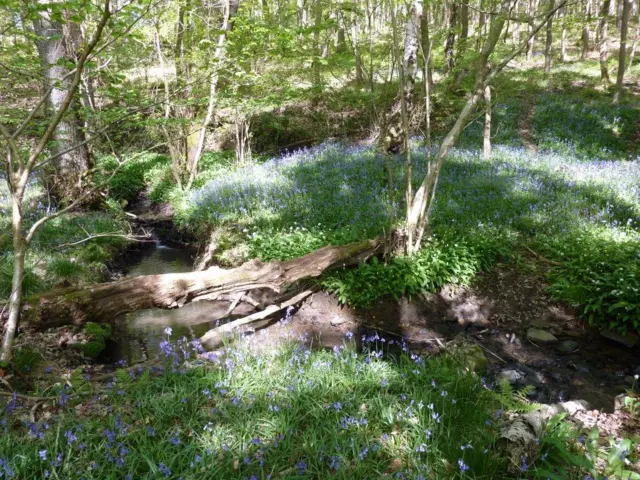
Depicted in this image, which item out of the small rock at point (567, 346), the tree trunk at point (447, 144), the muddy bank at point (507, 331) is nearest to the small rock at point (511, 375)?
the muddy bank at point (507, 331)

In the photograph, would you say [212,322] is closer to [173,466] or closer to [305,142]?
[173,466]

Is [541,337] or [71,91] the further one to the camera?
[541,337]

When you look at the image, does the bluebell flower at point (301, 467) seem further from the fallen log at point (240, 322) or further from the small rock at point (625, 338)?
the small rock at point (625, 338)

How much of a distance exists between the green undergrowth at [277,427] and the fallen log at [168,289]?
1.21 meters

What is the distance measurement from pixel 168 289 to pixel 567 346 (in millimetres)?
5253

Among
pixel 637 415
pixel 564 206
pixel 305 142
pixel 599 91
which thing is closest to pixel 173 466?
pixel 637 415

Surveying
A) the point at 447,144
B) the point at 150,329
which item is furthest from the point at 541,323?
the point at 150,329

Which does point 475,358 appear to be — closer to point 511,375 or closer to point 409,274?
point 511,375

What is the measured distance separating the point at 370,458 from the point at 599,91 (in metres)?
21.1

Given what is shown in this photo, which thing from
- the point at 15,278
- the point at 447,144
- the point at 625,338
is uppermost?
the point at 447,144

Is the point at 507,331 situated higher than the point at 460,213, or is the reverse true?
the point at 460,213

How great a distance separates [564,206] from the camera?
725cm

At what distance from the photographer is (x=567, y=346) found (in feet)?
17.2

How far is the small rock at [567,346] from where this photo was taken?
5211 millimetres
